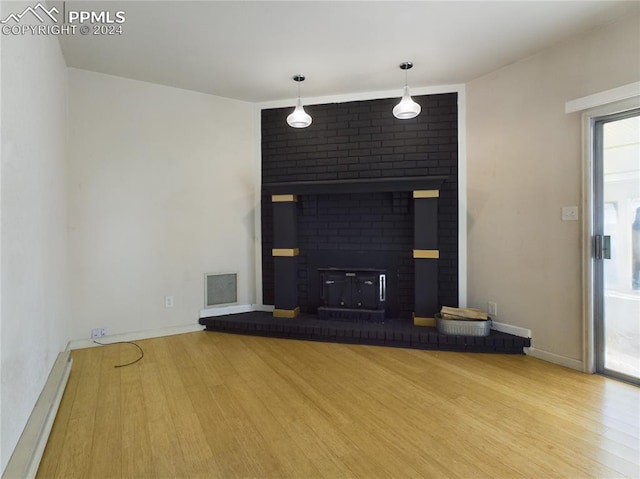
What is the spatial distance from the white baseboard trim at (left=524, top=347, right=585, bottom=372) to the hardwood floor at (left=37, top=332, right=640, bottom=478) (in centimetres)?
9

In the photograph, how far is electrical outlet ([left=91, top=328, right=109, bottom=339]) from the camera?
3250mm

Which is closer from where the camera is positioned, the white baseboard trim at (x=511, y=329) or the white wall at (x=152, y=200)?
the white baseboard trim at (x=511, y=329)

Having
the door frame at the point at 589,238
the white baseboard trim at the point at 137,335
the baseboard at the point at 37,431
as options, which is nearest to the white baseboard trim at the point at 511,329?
the door frame at the point at 589,238

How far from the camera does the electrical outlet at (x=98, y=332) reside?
325 cm

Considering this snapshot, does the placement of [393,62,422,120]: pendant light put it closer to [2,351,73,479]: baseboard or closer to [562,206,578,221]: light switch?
[562,206,578,221]: light switch

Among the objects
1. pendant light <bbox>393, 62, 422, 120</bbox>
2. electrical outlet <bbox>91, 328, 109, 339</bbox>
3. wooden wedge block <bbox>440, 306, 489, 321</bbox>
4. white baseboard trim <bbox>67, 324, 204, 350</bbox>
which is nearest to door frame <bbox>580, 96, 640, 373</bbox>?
wooden wedge block <bbox>440, 306, 489, 321</bbox>

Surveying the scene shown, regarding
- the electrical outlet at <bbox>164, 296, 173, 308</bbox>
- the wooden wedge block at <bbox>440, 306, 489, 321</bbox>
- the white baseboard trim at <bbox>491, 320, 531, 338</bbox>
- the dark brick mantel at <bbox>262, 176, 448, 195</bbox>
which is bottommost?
the white baseboard trim at <bbox>491, 320, 531, 338</bbox>

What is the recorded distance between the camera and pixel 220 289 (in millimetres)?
3949

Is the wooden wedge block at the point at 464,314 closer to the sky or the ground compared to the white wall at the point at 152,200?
closer to the ground

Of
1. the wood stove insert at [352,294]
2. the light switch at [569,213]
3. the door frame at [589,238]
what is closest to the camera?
the door frame at [589,238]

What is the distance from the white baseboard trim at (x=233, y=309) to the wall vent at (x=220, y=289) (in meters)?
0.06

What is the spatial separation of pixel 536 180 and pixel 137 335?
4.30 meters

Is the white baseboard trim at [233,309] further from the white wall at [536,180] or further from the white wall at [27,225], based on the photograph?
the white wall at [536,180]

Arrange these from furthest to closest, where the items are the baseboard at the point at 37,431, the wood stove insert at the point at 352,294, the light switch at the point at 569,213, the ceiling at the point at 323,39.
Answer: the wood stove insert at the point at 352,294
the light switch at the point at 569,213
the ceiling at the point at 323,39
the baseboard at the point at 37,431
